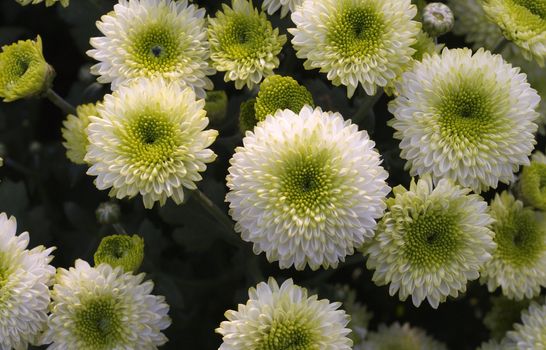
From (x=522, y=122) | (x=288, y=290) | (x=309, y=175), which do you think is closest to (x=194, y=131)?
(x=309, y=175)

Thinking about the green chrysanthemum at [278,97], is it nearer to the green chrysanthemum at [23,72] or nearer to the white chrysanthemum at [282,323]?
the white chrysanthemum at [282,323]

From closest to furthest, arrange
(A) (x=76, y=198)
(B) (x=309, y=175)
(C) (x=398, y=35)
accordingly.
→ 1. (B) (x=309, y=175)
2. (C) (x=398, y=35)
3. (A) (x=76, y=198)

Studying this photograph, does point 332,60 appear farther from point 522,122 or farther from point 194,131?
point 522,122

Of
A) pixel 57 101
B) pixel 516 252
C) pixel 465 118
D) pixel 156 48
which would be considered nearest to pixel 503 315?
pixel 516 252

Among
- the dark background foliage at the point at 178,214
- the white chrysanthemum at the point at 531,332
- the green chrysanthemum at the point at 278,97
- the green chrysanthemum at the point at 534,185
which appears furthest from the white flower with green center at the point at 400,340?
the green chrysanthemum at the point at 278,97

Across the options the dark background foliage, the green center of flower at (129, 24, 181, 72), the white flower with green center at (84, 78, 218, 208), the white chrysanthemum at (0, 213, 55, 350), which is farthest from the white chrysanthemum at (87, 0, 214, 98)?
the white chrysanthemum at (0, 213, 55, 350)

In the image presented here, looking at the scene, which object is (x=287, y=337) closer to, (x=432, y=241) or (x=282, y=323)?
(x=282, y=323)
